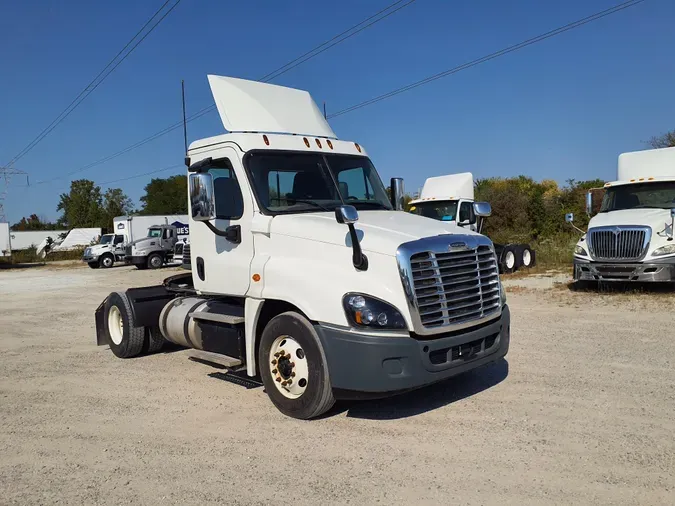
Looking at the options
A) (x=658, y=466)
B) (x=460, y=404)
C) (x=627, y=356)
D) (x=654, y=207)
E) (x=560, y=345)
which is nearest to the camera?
(x=658, y=466)

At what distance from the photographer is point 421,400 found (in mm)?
5863

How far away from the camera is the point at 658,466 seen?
4086 mm

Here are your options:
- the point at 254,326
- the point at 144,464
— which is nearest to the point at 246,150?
the point at 254,326

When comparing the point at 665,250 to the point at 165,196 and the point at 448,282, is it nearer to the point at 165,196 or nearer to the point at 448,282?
the point at 448,282

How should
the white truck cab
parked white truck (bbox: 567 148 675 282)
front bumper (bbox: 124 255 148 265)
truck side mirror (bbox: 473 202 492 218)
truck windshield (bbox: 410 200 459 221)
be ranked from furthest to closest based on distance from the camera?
the white truck cab → front bumper (bbox: 124 255 148 265) → truck windshield (bbox: 410 200 459 221) → parked white truck (bbox: 567 148 675 282) → truck side mirror (bbox: 473 202 492 218)

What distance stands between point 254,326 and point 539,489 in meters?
3.00

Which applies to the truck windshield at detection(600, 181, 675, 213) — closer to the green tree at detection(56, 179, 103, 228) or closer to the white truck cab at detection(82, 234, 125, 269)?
the white truck cab at detection(82, 234, 125, 269)

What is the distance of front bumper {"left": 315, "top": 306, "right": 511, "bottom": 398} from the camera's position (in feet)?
15.5

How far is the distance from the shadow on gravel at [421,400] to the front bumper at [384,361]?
0.63m

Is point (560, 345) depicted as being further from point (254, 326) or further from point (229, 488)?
point (229, 488)

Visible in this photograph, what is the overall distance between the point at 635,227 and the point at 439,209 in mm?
6934

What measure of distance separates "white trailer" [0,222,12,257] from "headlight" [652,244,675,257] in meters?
54.5

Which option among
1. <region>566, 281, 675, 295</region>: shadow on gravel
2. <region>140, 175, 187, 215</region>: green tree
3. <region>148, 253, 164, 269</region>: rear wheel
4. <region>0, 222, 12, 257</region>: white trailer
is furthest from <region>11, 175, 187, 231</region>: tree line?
<region>566, 281, 675, 295</region>: shadow on gravel

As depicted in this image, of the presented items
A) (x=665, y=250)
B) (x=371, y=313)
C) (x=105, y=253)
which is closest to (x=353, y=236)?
(x=371, y=313)
